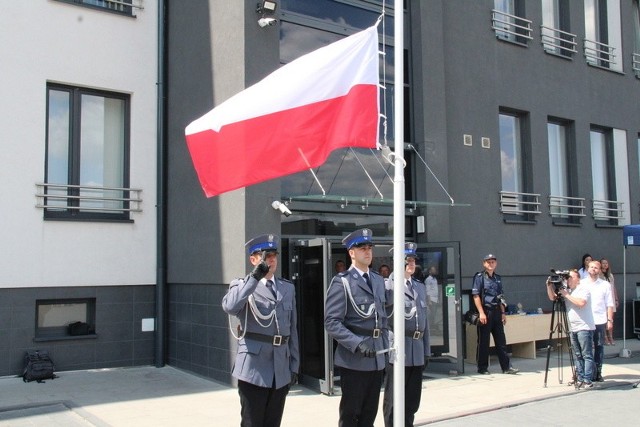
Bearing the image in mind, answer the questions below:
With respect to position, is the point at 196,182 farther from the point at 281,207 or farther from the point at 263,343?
the point at 263,343

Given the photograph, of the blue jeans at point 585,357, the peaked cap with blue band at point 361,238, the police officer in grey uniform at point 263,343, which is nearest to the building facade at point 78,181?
the police officer in grey uniform at point 263,343

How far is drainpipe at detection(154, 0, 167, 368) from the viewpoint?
38.4 feet

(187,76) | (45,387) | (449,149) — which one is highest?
(187,76)

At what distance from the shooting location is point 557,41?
15719mm

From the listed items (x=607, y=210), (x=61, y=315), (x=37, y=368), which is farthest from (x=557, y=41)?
(x=37, y=368)

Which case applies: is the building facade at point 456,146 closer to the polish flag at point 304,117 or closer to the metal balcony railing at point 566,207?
the metal balcony railing at point 566,207

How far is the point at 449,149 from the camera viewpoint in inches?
520

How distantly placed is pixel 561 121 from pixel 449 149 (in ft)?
13.7

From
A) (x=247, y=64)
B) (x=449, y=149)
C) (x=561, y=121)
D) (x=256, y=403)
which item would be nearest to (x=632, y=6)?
(x=561, y=121)

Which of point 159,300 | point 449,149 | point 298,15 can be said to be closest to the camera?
point 298,15

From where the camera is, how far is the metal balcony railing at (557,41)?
15344 mm

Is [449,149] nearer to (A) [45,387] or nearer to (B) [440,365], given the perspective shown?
(B) [440,365]

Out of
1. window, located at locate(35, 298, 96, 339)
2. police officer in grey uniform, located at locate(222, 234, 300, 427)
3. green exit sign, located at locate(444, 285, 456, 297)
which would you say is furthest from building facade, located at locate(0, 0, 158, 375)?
police officer in grey uniform, located at locate(222, 234, 300, 427)

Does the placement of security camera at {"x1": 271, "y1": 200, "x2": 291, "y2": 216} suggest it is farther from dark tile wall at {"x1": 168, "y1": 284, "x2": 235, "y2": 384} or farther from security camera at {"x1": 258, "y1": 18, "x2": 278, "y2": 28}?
security camera at {"x1": 258, "y1": 18, "x2": 278, "y2": 28}
